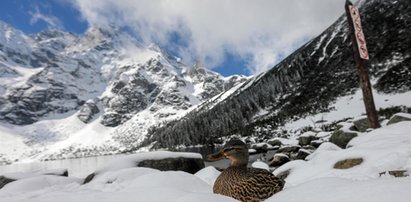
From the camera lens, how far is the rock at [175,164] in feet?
38.1

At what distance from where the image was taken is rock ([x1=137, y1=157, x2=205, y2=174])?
457 inches

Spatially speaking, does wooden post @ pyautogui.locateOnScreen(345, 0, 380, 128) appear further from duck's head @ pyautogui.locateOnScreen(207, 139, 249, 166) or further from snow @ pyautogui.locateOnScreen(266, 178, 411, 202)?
snow @ pyautogui.locateOnScreen(266, 178, 411, 202)

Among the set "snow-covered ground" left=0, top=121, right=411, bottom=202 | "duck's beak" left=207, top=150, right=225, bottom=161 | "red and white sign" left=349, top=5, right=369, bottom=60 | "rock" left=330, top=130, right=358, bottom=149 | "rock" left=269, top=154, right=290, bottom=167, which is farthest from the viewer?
"rock" left=269, top=154, right=290, bottom=167

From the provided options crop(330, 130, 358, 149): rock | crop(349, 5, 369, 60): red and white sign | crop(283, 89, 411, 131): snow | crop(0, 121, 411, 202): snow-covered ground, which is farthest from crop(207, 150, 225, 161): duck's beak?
crop(283, 89, 411, 131): snow

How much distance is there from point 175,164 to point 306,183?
10.1 m

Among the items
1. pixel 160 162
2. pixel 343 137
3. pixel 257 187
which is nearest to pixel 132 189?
pixel 257 187

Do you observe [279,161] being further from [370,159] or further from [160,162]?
[370,159]

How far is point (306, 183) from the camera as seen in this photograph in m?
2.59

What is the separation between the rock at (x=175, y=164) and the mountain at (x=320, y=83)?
4458cm

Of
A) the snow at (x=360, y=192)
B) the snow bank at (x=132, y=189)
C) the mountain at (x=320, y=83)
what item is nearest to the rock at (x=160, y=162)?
the snow bank at (x=132, y=189)

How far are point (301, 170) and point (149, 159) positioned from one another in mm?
5898

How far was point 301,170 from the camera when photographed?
7.99 meters

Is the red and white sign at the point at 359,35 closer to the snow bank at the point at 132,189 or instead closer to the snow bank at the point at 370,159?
the snow bank at the point at 370,159

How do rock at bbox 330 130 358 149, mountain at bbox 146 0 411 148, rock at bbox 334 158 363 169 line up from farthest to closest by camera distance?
1. mountain at bbox 146 0 411 148
2. rock at bbox 330 130 358 149
3. rock at bbox 334 158 363 169
